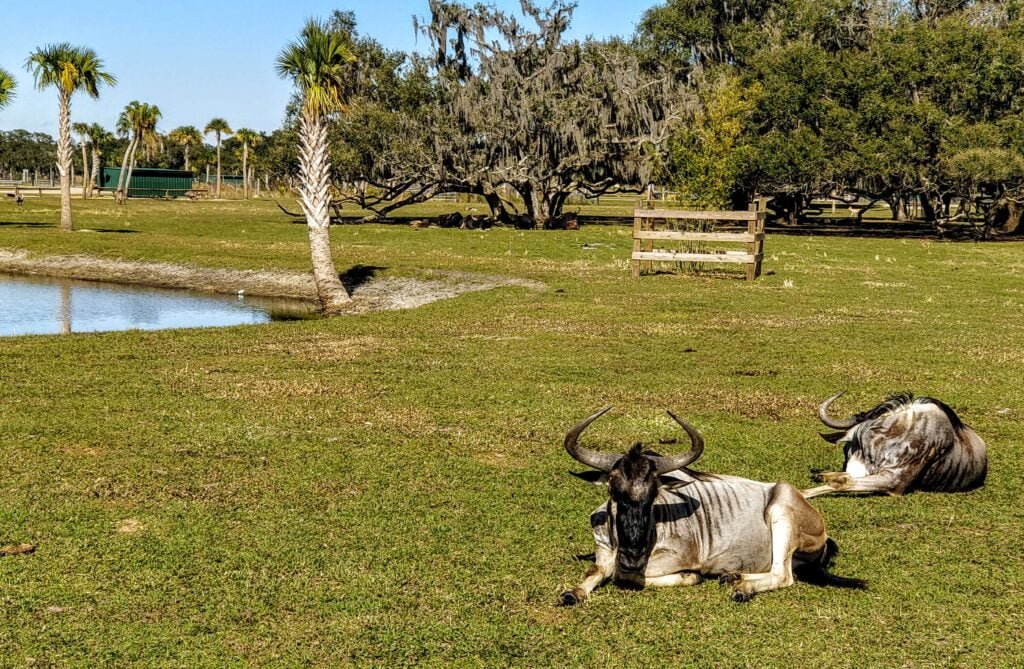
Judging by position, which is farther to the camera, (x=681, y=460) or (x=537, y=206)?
(x=537, y=206)

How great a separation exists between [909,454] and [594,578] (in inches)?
149

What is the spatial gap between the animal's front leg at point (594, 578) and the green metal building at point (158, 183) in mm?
110096

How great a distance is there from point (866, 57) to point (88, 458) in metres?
51.7

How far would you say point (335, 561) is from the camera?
778cm

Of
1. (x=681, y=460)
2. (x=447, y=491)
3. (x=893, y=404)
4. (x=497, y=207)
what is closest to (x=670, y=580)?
(x=681, y=460)

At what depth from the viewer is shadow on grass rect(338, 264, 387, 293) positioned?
97.1 feet

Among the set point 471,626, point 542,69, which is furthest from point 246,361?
point 542,69

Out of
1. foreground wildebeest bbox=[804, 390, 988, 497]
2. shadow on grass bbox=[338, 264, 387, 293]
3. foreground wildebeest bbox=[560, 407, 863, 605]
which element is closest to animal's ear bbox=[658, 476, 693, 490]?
foreground wildebeest bbox=[560, 407, 863, 605]

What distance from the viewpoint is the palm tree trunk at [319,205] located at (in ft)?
87.9

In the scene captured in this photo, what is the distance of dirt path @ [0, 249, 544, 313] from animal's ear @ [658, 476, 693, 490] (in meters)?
18.0

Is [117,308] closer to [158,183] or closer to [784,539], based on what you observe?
[784,539]

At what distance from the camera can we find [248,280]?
32.0 m

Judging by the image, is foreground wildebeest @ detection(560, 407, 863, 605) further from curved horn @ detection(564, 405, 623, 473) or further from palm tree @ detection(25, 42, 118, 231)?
palm tree @ detection(25, 42, 118, 231)

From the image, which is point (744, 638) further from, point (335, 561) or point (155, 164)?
point (155, 164)
